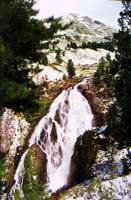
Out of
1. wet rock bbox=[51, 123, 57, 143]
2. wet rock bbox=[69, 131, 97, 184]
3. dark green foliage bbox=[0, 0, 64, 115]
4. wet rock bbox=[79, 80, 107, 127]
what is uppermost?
dark green foliage bbox=[0, 0, 64, 115]

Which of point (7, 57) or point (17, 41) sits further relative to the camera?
point (17, 41)

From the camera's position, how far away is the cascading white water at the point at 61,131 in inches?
1406

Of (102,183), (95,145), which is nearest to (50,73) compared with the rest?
(95,145)

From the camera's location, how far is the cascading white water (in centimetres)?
3572

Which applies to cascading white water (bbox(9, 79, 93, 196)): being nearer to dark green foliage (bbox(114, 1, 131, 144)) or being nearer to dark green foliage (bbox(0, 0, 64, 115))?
dark green foliage (bbox(114, 1, 131, 144))

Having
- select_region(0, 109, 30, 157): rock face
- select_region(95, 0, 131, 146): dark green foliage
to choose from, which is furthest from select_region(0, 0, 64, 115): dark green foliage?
select_region(0, 109, 30, 157): rock face

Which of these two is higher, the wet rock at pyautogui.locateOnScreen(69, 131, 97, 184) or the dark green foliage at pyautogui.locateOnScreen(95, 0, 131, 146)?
the dark green foliage at pyautogui.locateOnScreen(95, 0, 131, 146)

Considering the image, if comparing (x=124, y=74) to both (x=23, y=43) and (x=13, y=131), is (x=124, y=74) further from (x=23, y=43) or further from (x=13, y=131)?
Answer: (x=23, y=43)

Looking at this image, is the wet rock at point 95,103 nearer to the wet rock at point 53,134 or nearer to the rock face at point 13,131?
the wet rock at point 53,134

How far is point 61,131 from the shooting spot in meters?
38.3

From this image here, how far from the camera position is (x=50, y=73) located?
2245 inches

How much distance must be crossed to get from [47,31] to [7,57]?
306 cm

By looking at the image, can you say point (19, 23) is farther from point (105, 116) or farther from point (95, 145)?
point (105, 116)

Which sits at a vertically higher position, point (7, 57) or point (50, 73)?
point (7, 57)
